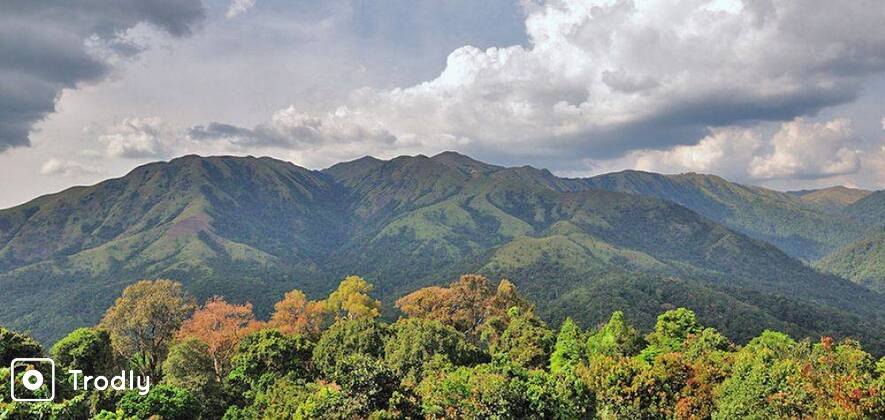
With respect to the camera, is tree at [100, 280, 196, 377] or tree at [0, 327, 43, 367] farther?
tree at [100, 280, 196, 377]

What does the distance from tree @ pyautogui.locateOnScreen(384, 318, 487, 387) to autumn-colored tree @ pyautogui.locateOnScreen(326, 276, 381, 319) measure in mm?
22355

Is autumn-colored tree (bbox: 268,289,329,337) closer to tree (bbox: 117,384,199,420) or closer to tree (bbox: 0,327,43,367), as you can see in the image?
tree (bbox: 0,327,43,367)

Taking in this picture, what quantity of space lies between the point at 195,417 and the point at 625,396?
87.4ft

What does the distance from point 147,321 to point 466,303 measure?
126 feet

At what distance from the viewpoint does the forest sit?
28.4 meters

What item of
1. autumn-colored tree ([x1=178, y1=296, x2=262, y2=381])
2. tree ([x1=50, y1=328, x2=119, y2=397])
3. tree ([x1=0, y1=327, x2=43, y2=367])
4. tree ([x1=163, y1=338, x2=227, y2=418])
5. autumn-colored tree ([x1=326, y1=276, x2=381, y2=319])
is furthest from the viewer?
autumn-colored tree ([x1=326, y1=276, x2=381, y2=319])

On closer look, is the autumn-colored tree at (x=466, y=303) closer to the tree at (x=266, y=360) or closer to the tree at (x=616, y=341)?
the tree at (x=616, y=341)

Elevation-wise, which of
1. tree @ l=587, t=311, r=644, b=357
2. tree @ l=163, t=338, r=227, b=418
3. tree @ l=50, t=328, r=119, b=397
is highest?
Result: tree @ l=50, t=328, r=119, b=397

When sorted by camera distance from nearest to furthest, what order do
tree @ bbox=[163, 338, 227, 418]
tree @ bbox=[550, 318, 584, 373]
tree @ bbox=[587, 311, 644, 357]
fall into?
tree @ bbox=[163, 338, 227, 418]
tree @ bbox=[550, 318, 584, 373]
tree @ bbox=[587, 311, 644, 357]

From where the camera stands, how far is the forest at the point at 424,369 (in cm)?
2844

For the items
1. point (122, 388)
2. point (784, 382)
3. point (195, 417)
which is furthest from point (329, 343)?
point (784, 382)

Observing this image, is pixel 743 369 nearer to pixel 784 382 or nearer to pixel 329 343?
pixel 784 382

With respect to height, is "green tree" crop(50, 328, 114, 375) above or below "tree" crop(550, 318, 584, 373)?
above

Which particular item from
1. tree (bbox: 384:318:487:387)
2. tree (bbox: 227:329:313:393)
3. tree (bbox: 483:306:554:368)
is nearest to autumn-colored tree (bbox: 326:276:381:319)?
tree (bbox: 483:306:554:368)
